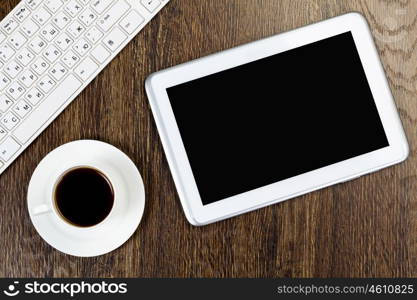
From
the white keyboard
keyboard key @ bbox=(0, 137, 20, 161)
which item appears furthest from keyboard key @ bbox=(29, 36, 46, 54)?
keyboard key @ bbox=(0, 137, 20, 161)

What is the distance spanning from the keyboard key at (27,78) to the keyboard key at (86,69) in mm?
49

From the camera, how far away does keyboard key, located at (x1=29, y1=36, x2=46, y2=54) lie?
649 millimetres

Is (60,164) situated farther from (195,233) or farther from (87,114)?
(195,233)

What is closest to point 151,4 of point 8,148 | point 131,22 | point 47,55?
point 131,22

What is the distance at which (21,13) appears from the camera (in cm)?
65

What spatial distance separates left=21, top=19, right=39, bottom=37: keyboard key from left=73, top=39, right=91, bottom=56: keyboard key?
5cm

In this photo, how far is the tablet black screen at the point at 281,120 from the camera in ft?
2.12

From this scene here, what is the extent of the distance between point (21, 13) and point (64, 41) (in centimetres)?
6

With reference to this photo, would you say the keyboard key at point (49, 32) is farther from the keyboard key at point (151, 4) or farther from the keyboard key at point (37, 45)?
the keyboard key at point (151, 4)

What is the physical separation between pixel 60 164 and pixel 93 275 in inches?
5.6

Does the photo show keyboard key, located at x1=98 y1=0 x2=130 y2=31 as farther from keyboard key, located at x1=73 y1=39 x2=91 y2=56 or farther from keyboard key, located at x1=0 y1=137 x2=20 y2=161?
keyboard key, located at x1=0 y1=137 x2=20 y2=161

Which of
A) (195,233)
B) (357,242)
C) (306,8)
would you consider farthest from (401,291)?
(306,8)

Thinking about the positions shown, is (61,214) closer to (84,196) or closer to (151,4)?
(84,196)

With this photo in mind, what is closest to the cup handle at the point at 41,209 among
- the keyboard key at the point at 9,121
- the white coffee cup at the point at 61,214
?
the white coffee cup at the point at 61,214
